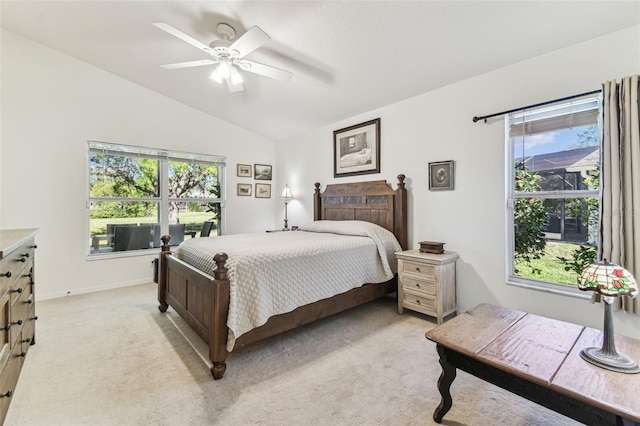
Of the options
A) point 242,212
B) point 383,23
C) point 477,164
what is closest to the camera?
point 383,23

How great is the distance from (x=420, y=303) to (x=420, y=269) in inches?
13.8

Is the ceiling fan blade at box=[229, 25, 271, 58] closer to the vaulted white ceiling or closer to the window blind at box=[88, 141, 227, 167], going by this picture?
the vaulted white ceiling

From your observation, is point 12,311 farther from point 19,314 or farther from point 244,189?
point 244,189

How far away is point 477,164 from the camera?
2.84 meters

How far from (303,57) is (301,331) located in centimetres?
277

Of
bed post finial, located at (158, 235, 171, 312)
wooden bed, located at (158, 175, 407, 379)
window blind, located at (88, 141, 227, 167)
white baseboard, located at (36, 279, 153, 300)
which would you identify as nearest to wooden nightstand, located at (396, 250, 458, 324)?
wooden bed, located at (158, 175, 407, 379)

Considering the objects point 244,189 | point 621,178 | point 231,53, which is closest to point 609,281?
point 621,178

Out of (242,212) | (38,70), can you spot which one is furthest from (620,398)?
(38,70)

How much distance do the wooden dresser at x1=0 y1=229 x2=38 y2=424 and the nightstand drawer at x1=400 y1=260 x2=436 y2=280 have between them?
2927 millimetres

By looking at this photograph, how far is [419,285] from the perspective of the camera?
2844mm

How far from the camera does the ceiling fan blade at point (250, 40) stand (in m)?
2.09

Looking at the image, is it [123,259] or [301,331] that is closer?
[301,331]

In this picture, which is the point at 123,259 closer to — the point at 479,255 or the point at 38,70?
the point at 38,70

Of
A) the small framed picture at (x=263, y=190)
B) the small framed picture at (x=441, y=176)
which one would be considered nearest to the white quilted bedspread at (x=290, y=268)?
the small framed picture at (x=441, y=176)
